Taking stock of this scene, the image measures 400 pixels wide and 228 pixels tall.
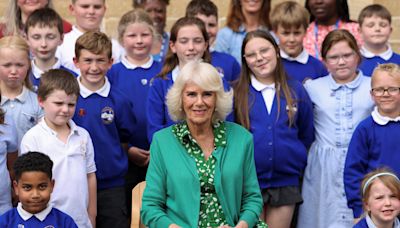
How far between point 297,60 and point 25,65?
194 cm

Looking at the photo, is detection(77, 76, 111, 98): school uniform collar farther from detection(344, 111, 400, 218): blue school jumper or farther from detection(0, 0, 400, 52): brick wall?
detection(0, 0, 400, 52): brick wall

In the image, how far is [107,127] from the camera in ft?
20.6

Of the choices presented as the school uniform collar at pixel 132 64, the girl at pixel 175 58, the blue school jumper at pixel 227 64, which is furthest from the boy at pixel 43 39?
→ the blue school jumper at pixel 227 64

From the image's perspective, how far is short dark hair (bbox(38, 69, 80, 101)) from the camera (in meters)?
5.85

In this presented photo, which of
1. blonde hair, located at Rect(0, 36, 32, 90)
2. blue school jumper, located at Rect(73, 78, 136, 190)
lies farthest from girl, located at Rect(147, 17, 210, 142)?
blonde hair, located at Rect(0, 36, 32, 90)

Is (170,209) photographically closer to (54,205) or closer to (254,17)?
(54,205)

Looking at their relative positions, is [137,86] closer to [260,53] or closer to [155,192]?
[260,53]

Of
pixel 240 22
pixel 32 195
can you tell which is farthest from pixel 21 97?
pixel 240 22

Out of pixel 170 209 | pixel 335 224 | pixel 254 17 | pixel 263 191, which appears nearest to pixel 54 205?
pixel 170 209

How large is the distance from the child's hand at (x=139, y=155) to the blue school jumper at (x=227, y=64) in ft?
2.53

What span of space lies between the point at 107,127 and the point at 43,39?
750mm

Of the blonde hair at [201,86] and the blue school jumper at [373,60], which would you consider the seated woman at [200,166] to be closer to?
the blonde hair at [201,86]

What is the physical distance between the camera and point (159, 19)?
7539 millimetres

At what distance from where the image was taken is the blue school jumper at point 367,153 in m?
6.14
